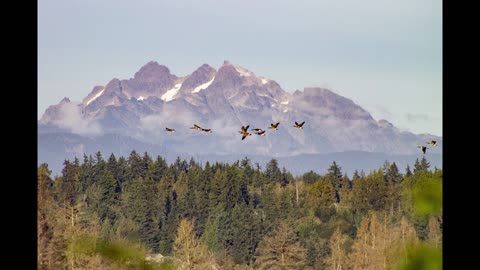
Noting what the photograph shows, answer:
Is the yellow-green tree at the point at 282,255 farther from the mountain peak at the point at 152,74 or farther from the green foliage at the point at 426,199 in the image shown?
the mountain peak at the point at 152,74

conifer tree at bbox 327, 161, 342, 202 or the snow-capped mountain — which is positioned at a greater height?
the snow-capped mountain

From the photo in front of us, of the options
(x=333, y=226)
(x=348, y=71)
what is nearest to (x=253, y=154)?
(x=333, y=226)

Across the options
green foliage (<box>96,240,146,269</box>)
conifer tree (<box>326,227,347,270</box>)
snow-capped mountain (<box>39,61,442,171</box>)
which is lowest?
conifer tree (<box>326,227,347,270</box>)

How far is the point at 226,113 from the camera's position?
47531 mm

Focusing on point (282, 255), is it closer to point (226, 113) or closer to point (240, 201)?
point (240, 201)

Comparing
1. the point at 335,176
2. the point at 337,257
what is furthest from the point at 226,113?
the point at 337,257

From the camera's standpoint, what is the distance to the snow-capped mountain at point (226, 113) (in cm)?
4434

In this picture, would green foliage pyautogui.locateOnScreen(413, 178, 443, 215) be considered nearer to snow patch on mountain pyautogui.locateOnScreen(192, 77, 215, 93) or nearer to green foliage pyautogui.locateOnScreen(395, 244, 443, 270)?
green foliage pyautogui.locateOnScreen(395, 244, 443, 270)

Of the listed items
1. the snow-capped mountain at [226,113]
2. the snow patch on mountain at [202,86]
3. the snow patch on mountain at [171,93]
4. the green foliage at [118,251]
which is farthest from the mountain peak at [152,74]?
the green foliage at [118,251]

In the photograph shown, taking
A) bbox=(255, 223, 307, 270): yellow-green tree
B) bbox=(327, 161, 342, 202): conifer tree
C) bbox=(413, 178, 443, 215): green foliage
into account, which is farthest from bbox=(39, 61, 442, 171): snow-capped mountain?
bbox=(413, 178, 443, 215): green foliage

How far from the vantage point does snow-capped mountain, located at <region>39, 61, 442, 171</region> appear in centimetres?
4434
